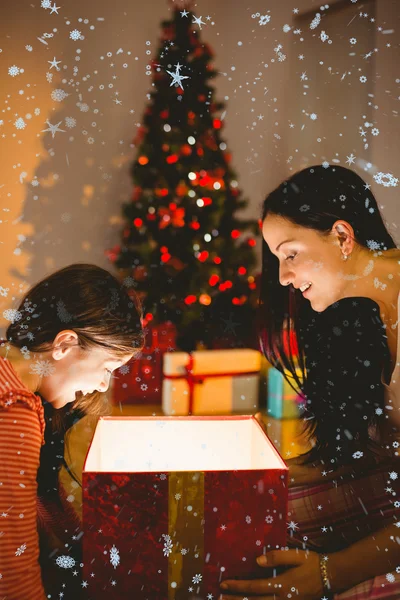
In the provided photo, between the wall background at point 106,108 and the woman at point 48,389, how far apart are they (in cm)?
5

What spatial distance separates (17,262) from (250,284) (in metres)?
0.49

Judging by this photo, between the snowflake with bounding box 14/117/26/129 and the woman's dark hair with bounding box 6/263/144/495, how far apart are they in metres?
0.30

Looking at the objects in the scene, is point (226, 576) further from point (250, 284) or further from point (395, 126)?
point (395, 126)

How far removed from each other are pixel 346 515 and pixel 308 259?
0.59 m

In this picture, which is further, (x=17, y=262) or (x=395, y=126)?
(x=395, y=126)

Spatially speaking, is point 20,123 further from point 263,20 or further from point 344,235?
point 344,235

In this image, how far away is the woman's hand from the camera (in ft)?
3.23

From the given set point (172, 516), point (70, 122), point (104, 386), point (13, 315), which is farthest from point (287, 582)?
point (70, 122)

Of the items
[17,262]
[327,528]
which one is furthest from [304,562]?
[17,262]

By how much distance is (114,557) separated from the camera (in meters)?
0.93

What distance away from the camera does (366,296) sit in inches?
40.8

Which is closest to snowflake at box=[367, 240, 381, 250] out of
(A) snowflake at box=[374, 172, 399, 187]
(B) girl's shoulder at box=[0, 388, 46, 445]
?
(A) snowflake at box=[374, 172, 399, 187]

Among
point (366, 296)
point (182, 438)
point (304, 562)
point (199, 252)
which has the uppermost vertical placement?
point (199, 252)

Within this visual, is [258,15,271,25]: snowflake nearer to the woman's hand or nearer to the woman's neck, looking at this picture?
the woman's neck
